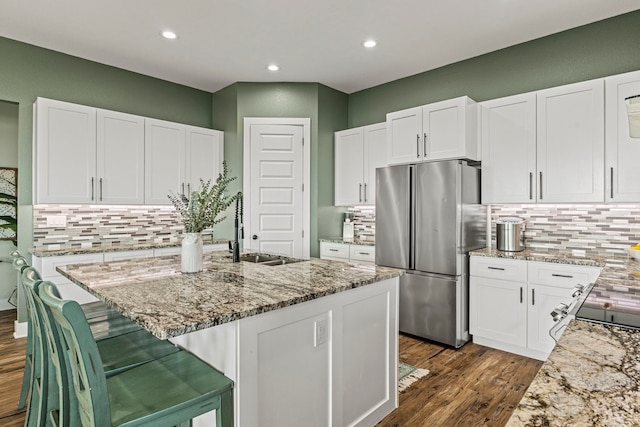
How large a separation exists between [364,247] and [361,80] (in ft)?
7.03

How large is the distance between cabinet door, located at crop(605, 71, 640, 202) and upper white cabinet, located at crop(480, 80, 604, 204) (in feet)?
0.17

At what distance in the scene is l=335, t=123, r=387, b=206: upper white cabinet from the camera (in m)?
4.47

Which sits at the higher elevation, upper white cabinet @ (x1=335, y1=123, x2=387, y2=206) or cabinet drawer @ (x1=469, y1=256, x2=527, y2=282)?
upper white cabinet @ (x1=335, y1=123, x2=387, y2=206)

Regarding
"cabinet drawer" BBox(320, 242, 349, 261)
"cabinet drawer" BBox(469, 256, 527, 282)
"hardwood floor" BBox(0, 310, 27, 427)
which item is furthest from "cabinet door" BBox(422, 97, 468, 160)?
"hardwood floor" BBox(0, 310, 27, 427)

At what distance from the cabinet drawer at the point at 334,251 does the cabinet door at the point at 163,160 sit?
1904 mm

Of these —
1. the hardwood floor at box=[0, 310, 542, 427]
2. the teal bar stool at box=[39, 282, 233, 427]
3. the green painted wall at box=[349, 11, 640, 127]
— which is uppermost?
the green painted wall at box=[349, 11, 640, 127]

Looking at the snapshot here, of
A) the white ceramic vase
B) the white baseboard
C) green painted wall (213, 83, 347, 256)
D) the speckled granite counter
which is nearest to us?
the speckled granite counter

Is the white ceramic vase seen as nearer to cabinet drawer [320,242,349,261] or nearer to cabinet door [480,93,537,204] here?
cabinet drawer [320,242,349,261]

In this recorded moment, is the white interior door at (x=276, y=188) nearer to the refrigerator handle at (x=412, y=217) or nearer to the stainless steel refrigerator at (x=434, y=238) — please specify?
the stainless steel refrigerator at (x=434, y=238)

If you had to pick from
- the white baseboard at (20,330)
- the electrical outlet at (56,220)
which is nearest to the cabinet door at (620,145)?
the electrical outlet at (56,220)

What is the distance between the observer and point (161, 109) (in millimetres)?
4652

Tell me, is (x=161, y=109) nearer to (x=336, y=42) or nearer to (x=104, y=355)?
(x=336, y=42)

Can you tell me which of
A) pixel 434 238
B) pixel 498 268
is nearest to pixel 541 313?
pixel 498 268

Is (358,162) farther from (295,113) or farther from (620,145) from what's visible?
(620,145)
